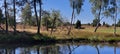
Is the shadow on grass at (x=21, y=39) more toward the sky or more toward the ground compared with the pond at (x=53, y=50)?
more toward the sky

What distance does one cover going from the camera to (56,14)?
82.1m

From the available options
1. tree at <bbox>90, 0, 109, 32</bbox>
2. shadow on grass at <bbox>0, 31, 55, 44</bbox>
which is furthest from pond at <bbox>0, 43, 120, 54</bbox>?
tree at <bbox>90, 0, 109, 32</bbox>

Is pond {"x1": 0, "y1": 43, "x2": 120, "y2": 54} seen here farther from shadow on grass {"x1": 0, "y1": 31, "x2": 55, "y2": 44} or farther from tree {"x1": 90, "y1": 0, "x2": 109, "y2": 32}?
tree {"x1": 90, "y1": 0, "x2": 109, "y2": 32}

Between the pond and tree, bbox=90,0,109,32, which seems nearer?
the pond

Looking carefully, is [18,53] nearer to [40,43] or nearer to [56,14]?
[40,43]

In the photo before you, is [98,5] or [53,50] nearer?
[53,50]

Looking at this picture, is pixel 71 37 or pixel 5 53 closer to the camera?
pixel 5 53

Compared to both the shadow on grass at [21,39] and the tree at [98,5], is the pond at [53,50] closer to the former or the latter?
the shadow on grass at [21,39]

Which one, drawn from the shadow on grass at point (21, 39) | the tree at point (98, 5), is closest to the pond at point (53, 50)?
the shadow on grass at point (21, 39)

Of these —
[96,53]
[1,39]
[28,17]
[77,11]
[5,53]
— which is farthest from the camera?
[28,17]

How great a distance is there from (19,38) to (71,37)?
10.9 m

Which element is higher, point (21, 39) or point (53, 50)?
point (21, 39)

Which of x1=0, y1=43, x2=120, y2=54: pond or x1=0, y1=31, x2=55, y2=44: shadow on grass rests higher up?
x1=0, y1=31, x2=55, y2=44: shadow on grass

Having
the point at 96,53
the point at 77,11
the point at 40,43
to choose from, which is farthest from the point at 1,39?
the point at 77,11
